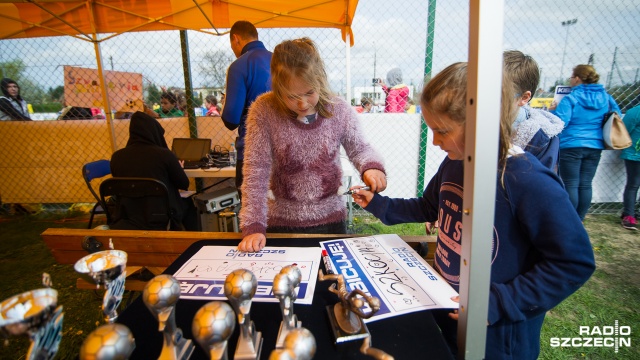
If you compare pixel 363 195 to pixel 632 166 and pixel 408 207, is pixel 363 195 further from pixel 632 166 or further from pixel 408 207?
pixel 632 166

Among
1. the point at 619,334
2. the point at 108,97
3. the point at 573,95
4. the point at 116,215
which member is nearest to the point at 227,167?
the point at 116,215

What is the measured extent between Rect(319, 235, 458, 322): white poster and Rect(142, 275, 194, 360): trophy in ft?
0.94

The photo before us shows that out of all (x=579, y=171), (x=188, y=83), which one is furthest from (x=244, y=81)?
(x=579, y=171)

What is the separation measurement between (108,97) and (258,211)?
3.06 metres

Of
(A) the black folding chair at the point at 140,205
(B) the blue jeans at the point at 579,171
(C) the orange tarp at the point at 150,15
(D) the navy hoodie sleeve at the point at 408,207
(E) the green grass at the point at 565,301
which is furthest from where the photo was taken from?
(C) the orange tarp at the point at 150,15

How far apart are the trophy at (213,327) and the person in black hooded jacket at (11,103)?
467 centimetres

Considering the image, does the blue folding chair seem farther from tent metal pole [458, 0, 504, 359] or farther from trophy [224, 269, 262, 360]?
tent metal pole [458, 0, 504, 359]

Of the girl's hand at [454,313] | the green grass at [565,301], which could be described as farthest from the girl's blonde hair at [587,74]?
the girl's hand at [454,313]

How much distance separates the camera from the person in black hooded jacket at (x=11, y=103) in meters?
3.42

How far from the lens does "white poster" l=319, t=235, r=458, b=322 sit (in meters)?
0.54

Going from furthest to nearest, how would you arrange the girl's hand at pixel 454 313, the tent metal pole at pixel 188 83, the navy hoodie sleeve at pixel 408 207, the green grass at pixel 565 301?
1. the tent metal pole at pixel 188 83
2. the green grass at pixel 565 301
3. the navy hoodie sleeve at pixel 408 207
4. the girl's hand at pixel 454 313

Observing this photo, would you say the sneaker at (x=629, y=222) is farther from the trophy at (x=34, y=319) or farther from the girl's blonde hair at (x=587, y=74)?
the trophy at (x=34, y=319)

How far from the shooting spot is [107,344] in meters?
0.30

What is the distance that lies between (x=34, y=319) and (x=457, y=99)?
689 mm
